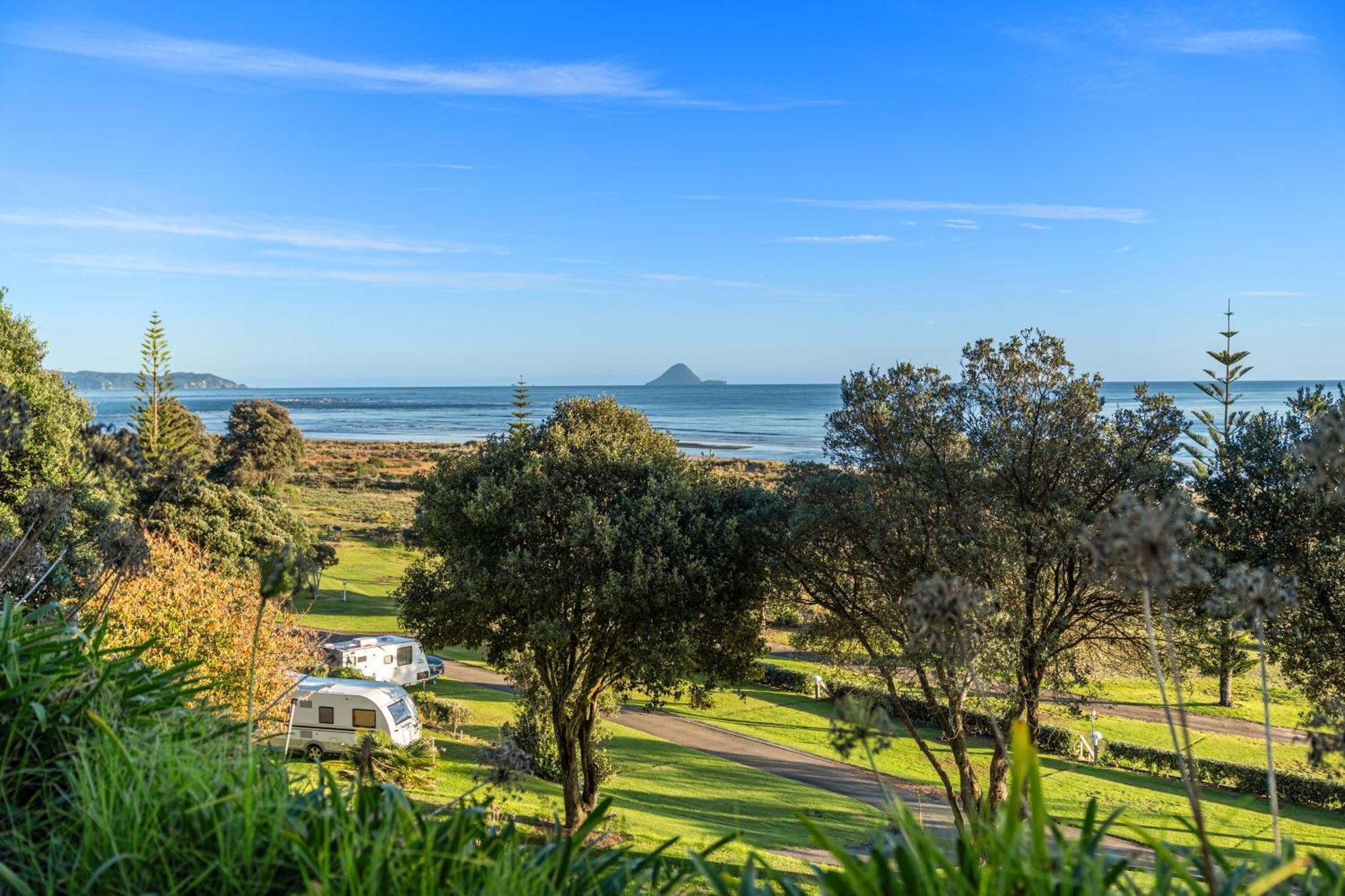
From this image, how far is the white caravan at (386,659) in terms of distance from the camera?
71.2 feet

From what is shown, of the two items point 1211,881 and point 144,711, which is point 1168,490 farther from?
point 144,711

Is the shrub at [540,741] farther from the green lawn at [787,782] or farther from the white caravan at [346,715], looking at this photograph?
the white caravan at [346,715]

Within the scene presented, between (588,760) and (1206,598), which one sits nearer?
(1206,598)

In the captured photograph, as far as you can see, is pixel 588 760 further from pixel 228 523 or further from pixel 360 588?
pixel 360 588

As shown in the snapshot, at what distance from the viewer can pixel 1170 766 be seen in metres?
21.3

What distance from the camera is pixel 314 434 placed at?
120 meters

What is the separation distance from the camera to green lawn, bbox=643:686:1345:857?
54.6 ft

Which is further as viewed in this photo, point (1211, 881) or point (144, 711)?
point (144, 711)

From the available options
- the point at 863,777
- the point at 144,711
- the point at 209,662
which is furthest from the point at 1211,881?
the point at 863,777

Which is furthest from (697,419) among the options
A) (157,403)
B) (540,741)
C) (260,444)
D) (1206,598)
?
(1206,598)

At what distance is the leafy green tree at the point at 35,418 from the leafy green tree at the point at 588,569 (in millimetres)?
9527

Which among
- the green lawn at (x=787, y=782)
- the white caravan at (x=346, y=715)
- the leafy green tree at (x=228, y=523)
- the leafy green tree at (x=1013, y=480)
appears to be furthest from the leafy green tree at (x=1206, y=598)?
the leafy green tree at (x=228, y=523)

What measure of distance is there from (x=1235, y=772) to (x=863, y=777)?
28.6 feet

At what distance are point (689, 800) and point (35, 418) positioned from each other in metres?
15.2
